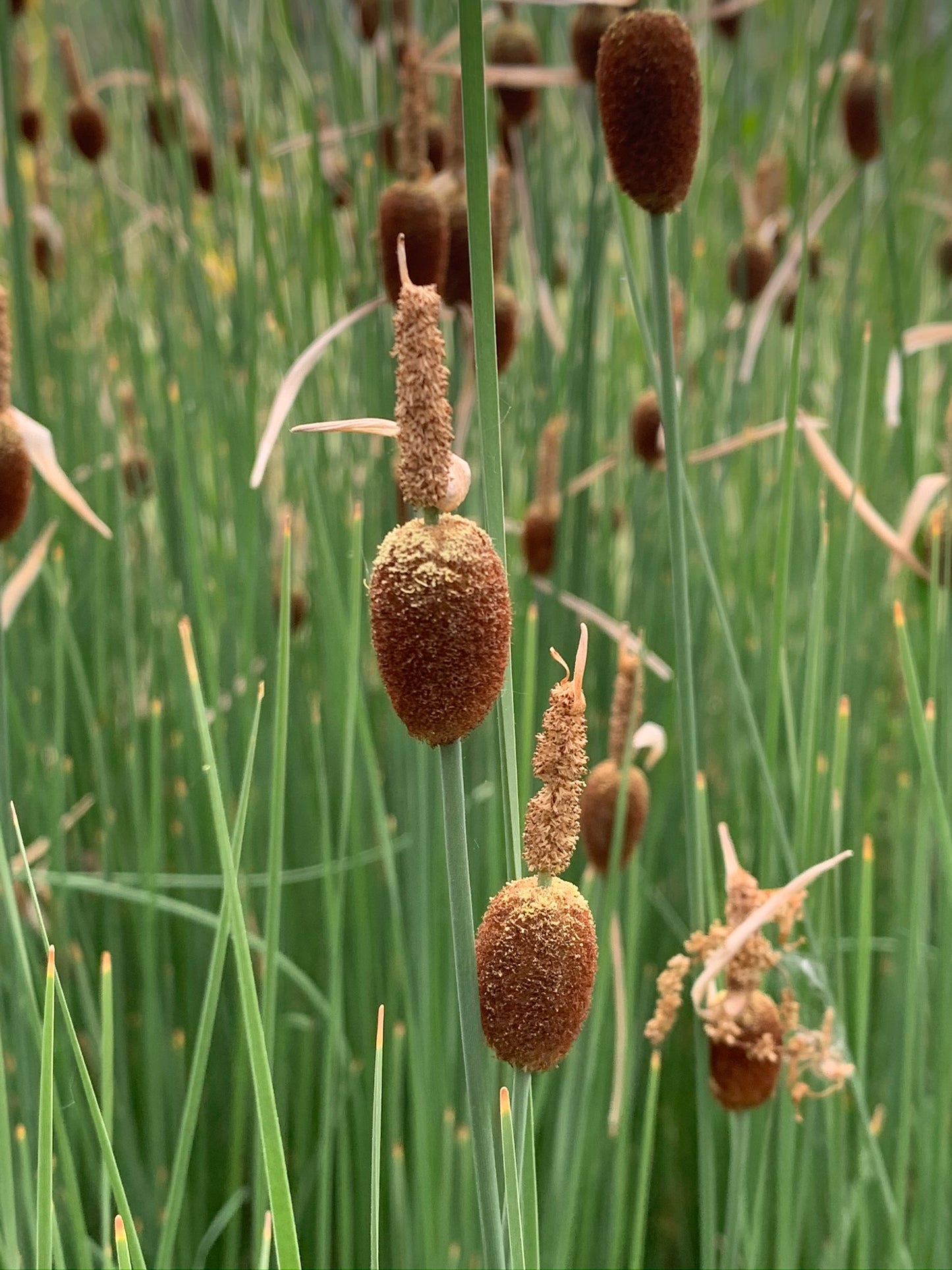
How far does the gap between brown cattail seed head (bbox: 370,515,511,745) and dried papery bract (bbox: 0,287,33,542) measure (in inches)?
9.8

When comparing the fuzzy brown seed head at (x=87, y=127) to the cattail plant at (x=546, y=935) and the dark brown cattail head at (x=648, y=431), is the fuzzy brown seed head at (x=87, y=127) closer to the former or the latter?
the dark brown cattail head at (x=648, y=431)

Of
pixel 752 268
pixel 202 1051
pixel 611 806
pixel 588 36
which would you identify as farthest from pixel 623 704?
pixel 752 268

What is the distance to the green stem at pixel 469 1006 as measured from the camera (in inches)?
11.7

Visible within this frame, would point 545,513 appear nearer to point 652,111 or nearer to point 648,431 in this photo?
point 648,431

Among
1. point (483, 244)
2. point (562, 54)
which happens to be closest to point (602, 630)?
point (483, 244)

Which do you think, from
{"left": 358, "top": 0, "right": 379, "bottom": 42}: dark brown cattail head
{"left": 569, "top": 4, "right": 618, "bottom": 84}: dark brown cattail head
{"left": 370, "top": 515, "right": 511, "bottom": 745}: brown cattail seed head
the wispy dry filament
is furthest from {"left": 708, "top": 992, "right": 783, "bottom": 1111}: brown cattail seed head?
{"left": 358, "top": 0, "right": 379, "bottom": 42}: dark brown cattail head

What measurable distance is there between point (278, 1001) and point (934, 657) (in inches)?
19.6

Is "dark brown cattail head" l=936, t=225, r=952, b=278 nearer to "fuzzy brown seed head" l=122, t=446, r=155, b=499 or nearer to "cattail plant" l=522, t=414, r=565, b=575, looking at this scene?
"cattail plant" l=522, t=414, r=565, b=575

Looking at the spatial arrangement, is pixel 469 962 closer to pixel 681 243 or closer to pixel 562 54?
pixel 681 243

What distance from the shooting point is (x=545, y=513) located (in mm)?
837

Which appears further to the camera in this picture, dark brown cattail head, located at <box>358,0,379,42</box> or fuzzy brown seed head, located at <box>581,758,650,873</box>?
dark brown cattail head, located at <box>358,0,379,42</box>

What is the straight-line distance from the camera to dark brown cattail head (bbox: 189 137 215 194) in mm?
1187

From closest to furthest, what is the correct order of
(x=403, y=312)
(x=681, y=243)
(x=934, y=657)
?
(x=403, y=312), (x=934, y=657), (x=681, y=243)

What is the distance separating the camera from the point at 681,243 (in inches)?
38.8
